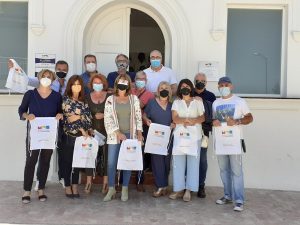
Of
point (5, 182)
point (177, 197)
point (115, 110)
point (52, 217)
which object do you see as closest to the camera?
point (52, 217)

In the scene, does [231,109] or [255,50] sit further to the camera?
[255,50]

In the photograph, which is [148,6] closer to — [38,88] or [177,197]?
[38,88]

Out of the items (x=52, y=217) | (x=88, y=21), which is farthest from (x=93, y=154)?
(x=88, y=21)

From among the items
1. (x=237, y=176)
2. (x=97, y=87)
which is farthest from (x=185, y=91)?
(x=237, y=176)

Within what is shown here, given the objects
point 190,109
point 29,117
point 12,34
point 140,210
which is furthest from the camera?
point 12,34

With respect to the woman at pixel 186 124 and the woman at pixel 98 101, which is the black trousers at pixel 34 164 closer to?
the woman at pixel 98 101

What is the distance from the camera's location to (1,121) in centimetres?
726

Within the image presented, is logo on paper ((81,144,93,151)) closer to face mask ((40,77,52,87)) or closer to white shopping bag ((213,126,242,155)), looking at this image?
face mask ((40,77,52,87))

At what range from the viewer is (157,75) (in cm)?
686

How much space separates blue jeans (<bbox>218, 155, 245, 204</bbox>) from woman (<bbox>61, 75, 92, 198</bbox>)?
1.99m

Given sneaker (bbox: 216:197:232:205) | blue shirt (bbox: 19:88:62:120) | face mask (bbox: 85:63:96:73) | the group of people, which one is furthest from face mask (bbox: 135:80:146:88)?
sneaker (bbox: 216:197:232:205)

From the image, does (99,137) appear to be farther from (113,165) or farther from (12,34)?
(12,34)

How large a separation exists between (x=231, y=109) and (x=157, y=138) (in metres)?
1.16

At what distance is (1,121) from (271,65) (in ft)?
15.7
